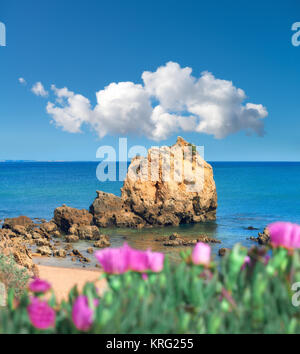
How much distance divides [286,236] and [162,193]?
30041 mm

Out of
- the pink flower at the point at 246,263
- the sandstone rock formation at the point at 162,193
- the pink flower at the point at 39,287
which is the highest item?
the sandstone rock formation at the point at 162,193

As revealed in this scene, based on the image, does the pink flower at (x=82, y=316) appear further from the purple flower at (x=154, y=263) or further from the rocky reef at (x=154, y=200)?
the rocky reef at (x=154, y=200)

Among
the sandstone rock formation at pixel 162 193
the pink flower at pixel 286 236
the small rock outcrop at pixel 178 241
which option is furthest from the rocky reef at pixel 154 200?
the pink flower at pixel 286 236

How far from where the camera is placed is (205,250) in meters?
2.01

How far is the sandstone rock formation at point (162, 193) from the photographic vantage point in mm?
31109

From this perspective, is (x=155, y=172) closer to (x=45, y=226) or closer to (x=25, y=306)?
(x=45, y=226)

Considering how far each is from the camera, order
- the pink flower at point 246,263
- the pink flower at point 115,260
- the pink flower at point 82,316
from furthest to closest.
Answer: the pink flower at point 246,263
the pink flower at point 115,260
the pink flower at point 82,316

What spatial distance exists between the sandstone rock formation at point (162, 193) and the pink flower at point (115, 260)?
2839 cm

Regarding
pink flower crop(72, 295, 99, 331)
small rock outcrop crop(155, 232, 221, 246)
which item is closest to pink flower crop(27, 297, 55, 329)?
pink flower crop(72, 295, 99, 331)

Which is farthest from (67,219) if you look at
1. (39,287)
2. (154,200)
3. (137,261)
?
(137,261)

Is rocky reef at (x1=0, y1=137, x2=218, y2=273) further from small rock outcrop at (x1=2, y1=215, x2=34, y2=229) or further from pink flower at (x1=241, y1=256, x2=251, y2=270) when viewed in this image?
pink flower at (x1=241, y1=256, x2=251, y2=270)
